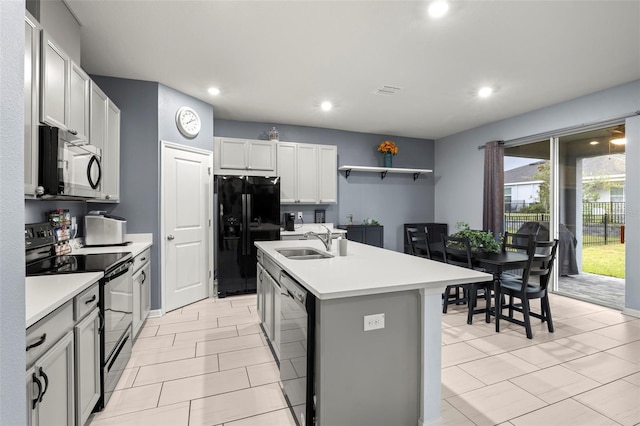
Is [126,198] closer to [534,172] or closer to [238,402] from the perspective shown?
[238,402]

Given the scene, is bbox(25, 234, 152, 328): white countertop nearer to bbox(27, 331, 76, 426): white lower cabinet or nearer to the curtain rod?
bbox(27, 331, 76, 426): white lower cabinet

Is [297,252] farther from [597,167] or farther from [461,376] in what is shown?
[597,167]

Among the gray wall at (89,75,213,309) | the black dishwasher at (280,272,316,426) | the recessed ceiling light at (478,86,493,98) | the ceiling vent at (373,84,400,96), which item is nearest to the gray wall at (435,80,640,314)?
the recessed ceiling light at (478,86,493,98)

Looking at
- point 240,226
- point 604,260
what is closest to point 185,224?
point 240,226

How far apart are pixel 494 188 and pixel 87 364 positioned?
562 centimetres

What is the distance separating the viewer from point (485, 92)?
3.94m

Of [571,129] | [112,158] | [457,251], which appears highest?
[571,129]

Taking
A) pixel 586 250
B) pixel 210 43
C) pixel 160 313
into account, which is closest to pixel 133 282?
pixel 160 313

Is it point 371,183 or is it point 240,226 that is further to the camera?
point 371,183

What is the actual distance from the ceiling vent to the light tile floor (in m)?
2.86

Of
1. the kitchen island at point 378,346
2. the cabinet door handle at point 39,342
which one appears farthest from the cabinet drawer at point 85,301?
the kitchen island at point 378,346

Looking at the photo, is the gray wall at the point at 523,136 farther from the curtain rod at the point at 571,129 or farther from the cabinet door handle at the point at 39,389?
the cabinet door handle at the point at 39,389

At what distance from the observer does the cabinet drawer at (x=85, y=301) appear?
1.55 metres

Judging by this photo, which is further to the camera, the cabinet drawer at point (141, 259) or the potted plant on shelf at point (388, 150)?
the potted plant on shelf at point (388, 150)
